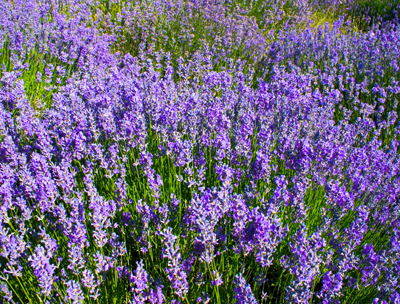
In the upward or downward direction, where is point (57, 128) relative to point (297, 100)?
downward

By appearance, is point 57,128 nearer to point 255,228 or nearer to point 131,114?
point 131,114

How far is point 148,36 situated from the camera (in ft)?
19.2

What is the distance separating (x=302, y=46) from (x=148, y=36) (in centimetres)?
283

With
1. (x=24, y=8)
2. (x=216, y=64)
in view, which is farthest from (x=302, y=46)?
(x=24, y=8)

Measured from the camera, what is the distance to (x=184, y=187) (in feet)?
8.41

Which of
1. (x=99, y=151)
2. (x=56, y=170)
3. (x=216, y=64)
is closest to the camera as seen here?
(x=56, y=170)

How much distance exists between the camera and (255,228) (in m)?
1.67

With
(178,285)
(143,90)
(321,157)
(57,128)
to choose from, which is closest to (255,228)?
(178,285)

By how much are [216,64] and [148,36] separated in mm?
1319

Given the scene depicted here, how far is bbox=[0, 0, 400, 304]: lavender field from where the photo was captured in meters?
1.67

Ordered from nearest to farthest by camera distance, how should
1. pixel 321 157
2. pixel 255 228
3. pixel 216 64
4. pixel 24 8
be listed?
pixel 255 228
pixel 321 157
pixel 24 8
pixel 216 64

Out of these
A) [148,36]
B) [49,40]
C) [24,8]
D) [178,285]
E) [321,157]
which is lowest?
[178,285]

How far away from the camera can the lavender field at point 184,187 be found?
1671mm

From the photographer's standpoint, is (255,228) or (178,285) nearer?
(178,285)
